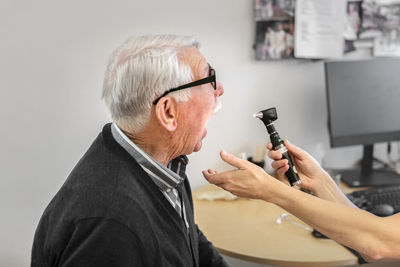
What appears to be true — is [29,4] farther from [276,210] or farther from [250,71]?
[276,210]

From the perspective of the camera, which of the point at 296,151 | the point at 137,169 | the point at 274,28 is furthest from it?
the point at 274,28

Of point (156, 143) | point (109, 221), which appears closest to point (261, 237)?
point (156, 143)

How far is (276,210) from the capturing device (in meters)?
1.70

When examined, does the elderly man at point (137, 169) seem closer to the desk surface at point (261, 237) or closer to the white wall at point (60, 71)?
the desk surface at point (261, 237)

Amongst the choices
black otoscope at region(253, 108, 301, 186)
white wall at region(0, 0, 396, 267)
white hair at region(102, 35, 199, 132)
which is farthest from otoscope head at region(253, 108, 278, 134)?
white wall at region(0, 0, 396, 267)

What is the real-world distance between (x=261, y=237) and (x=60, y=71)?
967 millimetres

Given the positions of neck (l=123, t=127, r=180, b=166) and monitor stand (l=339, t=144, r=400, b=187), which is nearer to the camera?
neck (l=123, t=127, r=180, b=166)

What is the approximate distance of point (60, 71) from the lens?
153cm

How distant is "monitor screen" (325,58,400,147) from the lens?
1861 millimetres

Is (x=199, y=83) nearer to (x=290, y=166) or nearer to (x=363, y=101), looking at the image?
(x=290, y=166)

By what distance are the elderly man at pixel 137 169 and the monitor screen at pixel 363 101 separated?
0.92m

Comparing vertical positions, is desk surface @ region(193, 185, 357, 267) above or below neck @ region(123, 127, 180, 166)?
below

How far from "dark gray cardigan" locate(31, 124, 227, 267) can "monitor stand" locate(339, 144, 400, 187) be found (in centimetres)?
117

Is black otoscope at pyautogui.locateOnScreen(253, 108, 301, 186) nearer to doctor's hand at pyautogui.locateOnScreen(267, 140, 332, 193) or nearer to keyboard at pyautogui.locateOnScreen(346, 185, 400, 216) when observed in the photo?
doctor's hand at pyautogui.locateOnScreen(267, 140, 332, 193)
